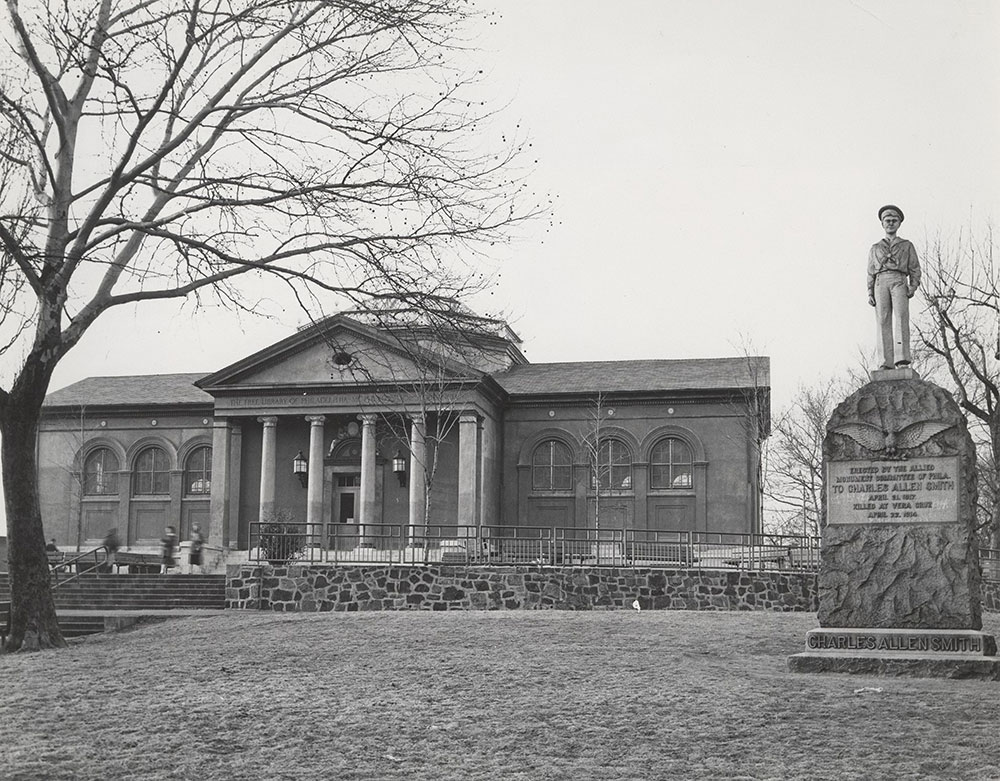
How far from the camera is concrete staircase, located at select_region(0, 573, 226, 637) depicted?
88.3ft

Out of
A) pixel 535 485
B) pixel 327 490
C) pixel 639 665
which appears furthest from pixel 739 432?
pixel 639 665

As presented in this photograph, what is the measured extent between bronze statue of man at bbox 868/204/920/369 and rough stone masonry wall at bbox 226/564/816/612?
1447 cm

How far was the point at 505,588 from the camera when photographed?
2705 cm

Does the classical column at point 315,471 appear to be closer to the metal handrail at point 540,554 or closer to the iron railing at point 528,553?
the metal handrail at point 540,554

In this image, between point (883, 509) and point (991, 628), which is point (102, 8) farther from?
point (991, 628)

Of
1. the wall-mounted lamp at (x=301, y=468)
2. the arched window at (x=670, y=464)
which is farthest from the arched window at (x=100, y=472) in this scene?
the arched window at (x=670, y=464)

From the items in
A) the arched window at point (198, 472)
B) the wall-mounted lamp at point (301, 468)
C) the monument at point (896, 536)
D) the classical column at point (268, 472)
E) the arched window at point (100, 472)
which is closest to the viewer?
the monument at point (896, 536)

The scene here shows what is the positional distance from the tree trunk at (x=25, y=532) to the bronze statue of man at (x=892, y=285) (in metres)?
11.0

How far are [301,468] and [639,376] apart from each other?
12.0 meters

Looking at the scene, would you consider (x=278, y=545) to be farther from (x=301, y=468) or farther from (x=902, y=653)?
(x=902, y=653)

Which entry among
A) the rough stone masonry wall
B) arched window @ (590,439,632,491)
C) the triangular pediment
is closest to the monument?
the rough stone masonry wall

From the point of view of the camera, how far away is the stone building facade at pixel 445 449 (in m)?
38.6

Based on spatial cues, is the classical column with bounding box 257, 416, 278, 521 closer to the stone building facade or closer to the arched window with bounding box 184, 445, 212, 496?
the stone building facade

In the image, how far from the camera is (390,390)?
38.8 meters
